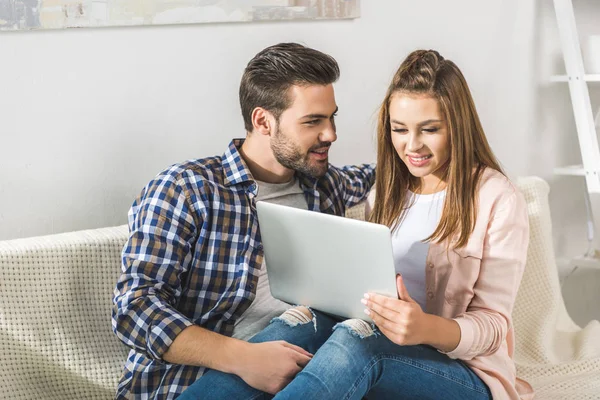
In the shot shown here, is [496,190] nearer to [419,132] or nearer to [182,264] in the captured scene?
[419,132]

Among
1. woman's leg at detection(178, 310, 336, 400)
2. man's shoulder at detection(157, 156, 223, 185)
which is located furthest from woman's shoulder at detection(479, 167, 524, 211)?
man's shoulder at detection(157, 156, 223, 185)

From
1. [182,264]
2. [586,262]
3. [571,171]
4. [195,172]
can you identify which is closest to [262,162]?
[195,172]

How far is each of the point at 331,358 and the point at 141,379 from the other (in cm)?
38

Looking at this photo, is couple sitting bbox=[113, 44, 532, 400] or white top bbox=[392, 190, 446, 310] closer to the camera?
couple sitting bbox=[113, 44, 532, 400]

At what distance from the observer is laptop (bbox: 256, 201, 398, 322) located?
121cm

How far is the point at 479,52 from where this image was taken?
2299 mm

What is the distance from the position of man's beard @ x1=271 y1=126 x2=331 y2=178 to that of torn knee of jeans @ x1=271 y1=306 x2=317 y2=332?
290 mm

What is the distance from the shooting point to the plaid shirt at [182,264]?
1334mm

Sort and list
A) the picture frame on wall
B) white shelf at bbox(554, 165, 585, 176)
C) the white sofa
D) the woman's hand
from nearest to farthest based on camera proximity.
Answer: the woman's hand
the white sofa
the picture frame on wall
white shelf at bbox(554, 165, 585, 176)

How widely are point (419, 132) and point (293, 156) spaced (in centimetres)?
28

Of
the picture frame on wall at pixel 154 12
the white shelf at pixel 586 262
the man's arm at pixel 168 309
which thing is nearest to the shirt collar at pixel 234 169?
the man's arm at pixel 168 309

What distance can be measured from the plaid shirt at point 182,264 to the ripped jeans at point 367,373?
0.42 feet

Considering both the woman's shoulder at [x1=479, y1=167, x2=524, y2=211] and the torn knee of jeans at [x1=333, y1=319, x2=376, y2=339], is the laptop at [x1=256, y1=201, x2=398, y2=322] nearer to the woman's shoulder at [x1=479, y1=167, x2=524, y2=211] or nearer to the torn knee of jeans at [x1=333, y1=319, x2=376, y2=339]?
the torn knee of jeans at [x1=333, y1=319, x2=376, y2=339]

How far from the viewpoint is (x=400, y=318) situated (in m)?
1.21
